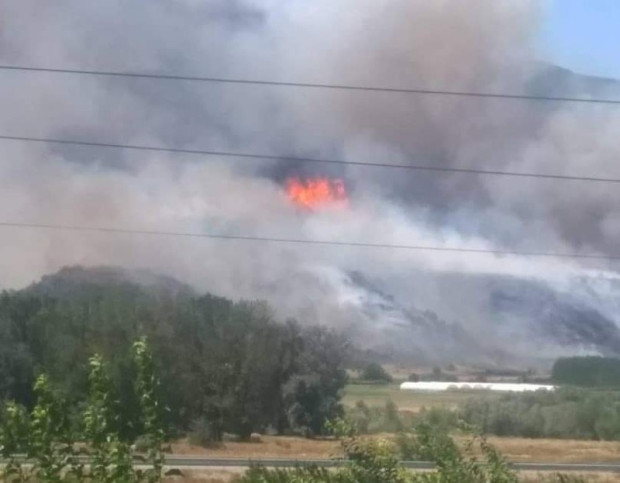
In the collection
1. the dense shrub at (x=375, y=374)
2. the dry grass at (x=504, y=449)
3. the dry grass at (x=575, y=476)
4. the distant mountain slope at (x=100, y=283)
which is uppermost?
the distant mountain slope at (x=100, y=283)

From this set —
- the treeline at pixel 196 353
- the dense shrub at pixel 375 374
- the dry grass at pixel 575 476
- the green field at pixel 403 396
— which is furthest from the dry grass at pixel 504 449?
the dense shrub at pixel 375 374

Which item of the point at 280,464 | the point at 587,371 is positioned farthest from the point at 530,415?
the point at 280,464

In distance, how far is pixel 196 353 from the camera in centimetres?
2091

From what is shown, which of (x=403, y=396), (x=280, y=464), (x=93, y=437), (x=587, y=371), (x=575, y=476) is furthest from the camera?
(x=587, y=371)

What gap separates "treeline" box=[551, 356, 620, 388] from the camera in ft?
75.6

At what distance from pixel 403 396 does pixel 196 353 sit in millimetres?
4219

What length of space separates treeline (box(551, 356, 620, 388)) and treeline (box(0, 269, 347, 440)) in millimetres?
4821

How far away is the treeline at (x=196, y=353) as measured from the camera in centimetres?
2028

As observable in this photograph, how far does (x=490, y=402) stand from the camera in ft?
71.8

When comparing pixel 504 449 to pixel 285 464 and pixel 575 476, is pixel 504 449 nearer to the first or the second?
pixel 575 476

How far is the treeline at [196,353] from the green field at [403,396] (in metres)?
0.50

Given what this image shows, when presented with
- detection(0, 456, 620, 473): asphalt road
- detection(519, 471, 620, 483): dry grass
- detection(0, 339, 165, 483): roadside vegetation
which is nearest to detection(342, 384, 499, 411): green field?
detection(0, 456, 620, 473): asphalt road

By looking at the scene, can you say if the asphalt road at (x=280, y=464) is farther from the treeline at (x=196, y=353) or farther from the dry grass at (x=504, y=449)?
the treeline at (x=196, y=353)

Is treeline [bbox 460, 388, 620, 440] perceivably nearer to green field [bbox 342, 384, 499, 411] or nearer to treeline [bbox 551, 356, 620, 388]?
green field [bbox 342, 384, 499, 411]
